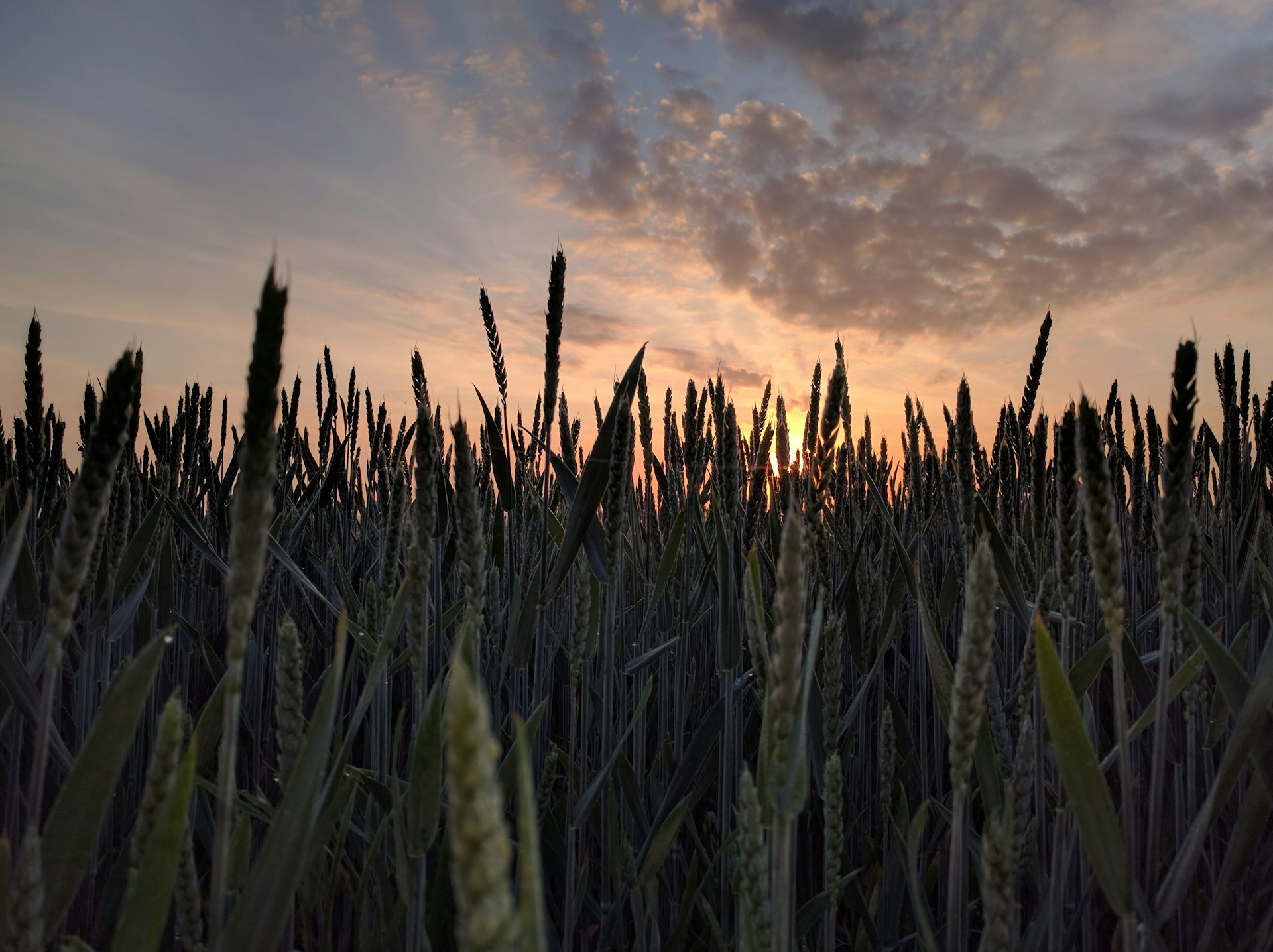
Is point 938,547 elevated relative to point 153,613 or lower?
elevated

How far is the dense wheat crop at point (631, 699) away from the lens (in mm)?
604

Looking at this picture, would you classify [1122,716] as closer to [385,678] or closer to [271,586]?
[385,678]

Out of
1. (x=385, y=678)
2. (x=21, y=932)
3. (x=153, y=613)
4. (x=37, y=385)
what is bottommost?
(x=21, y=932)

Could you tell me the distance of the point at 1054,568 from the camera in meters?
1.09

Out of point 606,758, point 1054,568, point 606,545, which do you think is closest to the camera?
point 1054,568

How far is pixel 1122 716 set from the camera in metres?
0.71

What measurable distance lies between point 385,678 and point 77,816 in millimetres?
725

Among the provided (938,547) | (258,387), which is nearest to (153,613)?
(258,387)

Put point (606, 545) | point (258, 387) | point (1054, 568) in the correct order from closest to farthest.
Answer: point (258, 387) < point (1054, 568) < point (606, 545)

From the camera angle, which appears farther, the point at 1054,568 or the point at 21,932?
the point at 1054,568

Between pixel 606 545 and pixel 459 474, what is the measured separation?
33 cm

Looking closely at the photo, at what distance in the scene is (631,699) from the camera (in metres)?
2.04

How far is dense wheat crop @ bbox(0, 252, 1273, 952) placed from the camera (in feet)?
1.98

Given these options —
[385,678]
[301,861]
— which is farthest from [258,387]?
[385,678]
